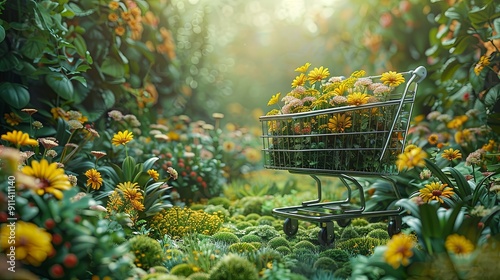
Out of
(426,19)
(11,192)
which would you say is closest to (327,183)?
(426,19)

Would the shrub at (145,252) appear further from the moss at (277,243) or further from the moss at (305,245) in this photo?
the moss at (305,245)

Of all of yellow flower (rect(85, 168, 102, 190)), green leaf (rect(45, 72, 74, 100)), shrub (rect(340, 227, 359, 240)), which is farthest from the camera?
green leaf (rect(45, 72, 74, 100))

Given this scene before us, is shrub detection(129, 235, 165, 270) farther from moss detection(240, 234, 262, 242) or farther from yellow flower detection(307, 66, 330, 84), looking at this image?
yellow flower detection(307, 66, 330, 84)

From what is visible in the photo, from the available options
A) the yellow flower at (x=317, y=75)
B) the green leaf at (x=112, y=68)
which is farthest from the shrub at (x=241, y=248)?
the green leaf at (x=112, y=68)

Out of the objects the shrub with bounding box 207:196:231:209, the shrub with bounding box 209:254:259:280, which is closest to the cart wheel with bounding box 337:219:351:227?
the shrub with bounding box 207:196:231:209

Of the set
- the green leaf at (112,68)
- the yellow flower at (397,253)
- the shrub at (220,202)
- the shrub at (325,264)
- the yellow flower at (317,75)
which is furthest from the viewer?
the shrub at (220,202)

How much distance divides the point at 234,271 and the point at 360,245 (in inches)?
48.1

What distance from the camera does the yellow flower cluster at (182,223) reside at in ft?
11.6

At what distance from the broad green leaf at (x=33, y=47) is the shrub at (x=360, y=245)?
103 inches

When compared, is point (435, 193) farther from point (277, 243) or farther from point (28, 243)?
point (28, 243)

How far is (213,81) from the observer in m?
7.70

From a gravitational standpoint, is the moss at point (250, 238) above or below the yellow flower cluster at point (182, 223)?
below

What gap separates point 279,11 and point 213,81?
3960 millimetres

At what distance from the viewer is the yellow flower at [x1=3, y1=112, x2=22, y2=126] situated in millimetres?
3775
